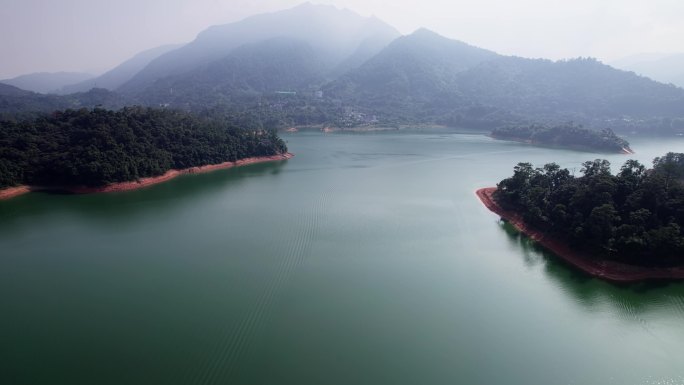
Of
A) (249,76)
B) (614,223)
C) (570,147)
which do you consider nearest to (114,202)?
(614,223)

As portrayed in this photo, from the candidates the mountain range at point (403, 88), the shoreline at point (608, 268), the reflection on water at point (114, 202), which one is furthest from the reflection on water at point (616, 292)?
the mountain range at point (403, 88)

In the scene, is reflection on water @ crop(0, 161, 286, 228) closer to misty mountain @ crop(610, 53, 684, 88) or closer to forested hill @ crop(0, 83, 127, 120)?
forested hill @ crop(0, 83, 127, 120)

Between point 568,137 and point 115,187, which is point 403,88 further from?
point 115,187

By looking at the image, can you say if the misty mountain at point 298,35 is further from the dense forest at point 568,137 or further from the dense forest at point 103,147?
the dense forest at point 103,147

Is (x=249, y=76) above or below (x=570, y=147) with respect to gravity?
above

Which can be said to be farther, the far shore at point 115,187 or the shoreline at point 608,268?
the far shore at point 115,187

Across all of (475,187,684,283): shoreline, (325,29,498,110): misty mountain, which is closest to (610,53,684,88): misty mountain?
(325,29,498,110): misty mountain
